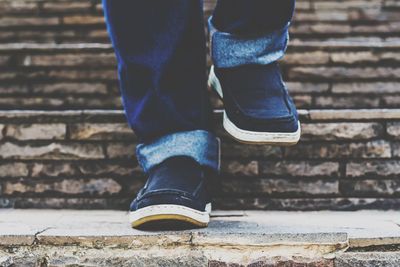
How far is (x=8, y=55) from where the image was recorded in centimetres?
189

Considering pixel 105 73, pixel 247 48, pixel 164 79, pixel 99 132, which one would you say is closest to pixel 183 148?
pixel 164 79

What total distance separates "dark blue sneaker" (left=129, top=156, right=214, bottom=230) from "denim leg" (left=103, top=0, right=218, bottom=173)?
0.19ft

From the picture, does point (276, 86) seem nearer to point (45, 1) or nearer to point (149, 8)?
point (149, 8)

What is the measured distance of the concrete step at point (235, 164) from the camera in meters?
1.38

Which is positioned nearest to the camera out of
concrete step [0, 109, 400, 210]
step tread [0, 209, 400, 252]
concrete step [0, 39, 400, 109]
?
step tread [0, 209, 400, 252]

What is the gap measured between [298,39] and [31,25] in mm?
1282

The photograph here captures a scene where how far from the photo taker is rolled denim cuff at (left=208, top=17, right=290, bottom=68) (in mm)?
1105

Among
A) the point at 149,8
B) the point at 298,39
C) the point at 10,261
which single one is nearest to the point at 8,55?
the point at 149,8

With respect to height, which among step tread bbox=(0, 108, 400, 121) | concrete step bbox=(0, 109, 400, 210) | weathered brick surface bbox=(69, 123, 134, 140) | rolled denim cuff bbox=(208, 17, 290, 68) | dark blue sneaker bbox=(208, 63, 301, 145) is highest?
rolled denim cuff bbox=(208, 17, 290, 68)

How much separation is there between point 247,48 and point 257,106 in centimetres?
13

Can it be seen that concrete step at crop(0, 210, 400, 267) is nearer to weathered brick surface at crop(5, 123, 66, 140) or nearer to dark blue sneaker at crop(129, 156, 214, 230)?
dark blue sneaker at crop(129, 156, 214, 230)

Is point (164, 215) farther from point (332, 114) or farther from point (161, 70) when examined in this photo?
point (332, 114)

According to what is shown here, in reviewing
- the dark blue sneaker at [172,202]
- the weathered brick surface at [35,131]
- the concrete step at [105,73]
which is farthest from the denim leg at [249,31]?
the concrete step at [105,73]

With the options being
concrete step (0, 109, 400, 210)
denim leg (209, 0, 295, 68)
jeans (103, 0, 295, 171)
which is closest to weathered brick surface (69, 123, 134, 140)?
concrete step (0, 109, 400, 210)
